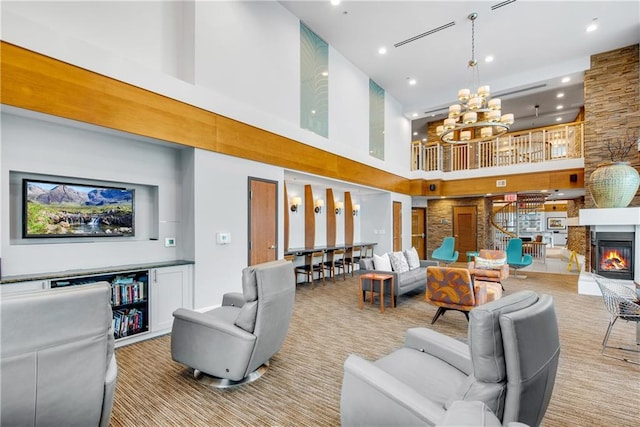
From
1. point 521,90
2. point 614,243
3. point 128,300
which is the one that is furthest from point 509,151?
point 128,300

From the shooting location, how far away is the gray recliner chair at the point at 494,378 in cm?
132

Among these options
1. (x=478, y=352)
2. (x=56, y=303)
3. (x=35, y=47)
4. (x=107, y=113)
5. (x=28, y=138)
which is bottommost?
(x=478, y=352)

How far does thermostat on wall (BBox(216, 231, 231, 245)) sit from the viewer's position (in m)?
4.66

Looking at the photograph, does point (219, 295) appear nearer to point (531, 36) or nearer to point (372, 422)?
point (372, 422)

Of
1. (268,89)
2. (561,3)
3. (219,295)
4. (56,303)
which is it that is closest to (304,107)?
(268,89)

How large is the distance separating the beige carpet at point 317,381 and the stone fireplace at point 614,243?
2204 millimetres

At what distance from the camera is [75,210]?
3.62 metres

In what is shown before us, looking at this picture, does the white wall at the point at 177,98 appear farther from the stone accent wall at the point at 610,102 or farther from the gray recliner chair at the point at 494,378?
the stone accent wall at the point at 610,102

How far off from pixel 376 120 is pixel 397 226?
11.6 feet

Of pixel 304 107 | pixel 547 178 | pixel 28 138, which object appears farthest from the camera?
pixel 547 178

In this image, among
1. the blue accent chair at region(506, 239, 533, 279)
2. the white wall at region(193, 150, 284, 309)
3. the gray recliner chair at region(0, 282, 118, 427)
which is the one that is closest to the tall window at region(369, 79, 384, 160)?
the blue accent chair at region(506, 239, 533, 279)

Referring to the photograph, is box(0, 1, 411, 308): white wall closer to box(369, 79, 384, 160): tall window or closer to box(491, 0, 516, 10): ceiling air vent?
box(369, 79, 384, 160): tall window

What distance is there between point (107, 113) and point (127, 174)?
843 mm

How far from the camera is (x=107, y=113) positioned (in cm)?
352
